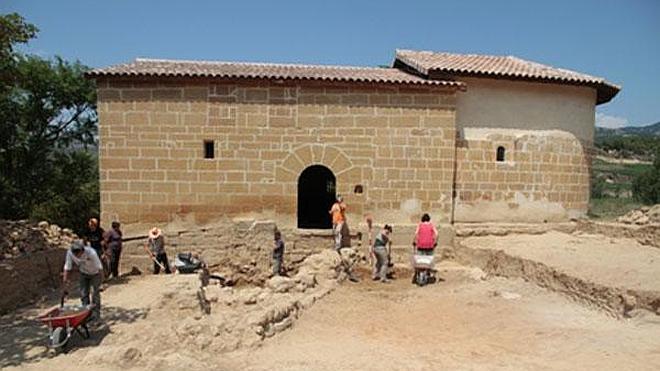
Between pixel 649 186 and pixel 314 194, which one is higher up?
pixel 314 194

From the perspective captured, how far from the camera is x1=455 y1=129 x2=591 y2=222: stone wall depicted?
42.8 feet

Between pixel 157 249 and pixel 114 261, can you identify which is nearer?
pixel 114 261

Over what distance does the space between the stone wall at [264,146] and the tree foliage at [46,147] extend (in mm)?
9551

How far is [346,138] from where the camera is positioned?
41.0 ft

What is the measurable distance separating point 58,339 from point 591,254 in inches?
389

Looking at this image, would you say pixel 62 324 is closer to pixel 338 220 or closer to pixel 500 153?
pixel 338 220

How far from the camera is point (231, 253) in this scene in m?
12.2

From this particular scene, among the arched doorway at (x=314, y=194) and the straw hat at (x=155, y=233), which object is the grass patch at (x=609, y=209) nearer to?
the arched doorway at (x=314, y=194)

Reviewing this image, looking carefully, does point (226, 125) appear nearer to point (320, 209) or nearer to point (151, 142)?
point (151, 142)

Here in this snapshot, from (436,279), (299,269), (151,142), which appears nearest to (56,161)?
(151,142)

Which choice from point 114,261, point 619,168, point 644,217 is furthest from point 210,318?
point 619,168

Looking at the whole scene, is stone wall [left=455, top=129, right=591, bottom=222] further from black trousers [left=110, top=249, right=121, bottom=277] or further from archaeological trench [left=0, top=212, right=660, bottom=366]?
black trousers [left=110, top=249, right=121, bottom=277]

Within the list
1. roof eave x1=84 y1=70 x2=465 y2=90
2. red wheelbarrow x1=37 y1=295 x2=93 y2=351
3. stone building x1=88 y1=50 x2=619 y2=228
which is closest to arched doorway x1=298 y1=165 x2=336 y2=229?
stone building x1=88 y1=50 x2=619 y2=228

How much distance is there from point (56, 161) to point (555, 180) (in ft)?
62.8
